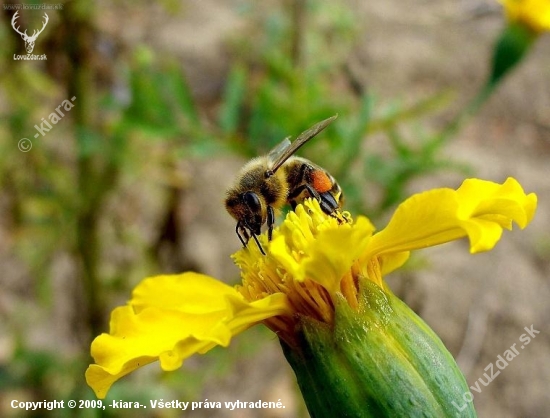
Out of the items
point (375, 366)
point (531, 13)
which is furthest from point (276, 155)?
point (531, 13)

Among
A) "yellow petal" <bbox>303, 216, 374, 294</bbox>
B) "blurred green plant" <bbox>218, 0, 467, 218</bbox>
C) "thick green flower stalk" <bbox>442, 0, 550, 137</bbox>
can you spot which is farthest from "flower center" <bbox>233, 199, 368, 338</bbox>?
"thick green flower stalk" <bbox>442, 0, 550, 137</bbox>

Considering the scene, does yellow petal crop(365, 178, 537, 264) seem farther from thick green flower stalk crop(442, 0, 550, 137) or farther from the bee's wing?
thick green flower stalk crop(442, 0, 550, 137)

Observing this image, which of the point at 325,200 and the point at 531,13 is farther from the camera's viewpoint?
the point at 531,13

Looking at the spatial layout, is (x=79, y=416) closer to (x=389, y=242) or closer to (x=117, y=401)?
(x=117, y=401)

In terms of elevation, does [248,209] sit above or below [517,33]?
below

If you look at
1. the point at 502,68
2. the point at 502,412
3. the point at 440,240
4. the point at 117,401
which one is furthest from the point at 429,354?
the point at 502,412

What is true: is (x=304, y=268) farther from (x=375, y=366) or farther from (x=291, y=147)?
(x=291, y=147)
